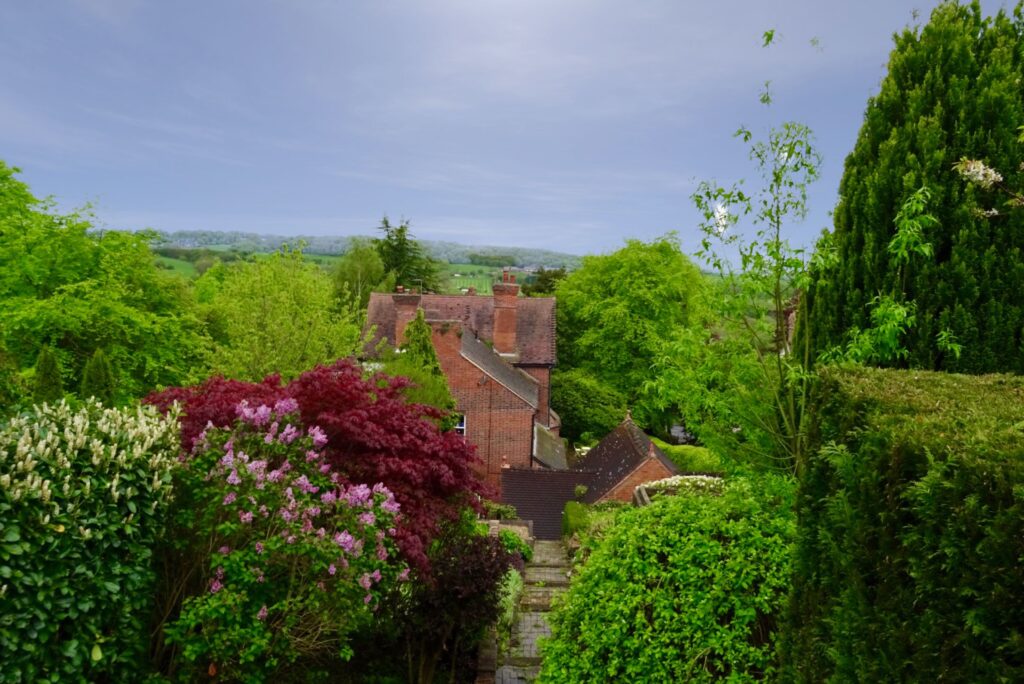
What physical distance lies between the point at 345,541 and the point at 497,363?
84.1ft

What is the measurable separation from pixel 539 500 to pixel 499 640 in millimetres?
13062

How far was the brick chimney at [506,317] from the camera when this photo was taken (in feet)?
119

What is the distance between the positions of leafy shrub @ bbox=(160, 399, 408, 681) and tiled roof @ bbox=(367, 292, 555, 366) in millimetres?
29772

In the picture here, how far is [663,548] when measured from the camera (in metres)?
6.40

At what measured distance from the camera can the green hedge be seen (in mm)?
3100

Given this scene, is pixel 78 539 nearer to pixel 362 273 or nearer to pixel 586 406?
pixel 586 406

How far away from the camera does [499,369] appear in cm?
3247

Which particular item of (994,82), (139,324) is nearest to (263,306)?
(139,324)

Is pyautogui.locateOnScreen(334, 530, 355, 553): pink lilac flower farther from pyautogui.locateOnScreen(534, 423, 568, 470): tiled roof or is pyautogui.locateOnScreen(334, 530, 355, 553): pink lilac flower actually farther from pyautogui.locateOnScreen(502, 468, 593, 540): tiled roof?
pyautogui.locateOnScreen(534, 423, 568, 470): tiled roof

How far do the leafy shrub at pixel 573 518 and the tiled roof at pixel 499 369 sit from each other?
7.63m

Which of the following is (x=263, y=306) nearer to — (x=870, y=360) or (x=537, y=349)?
(x=537, y=349)

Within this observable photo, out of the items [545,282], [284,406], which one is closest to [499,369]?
[284,406]

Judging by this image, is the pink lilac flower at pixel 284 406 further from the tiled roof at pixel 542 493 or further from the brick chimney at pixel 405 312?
the brick chimney at pixel 405 312

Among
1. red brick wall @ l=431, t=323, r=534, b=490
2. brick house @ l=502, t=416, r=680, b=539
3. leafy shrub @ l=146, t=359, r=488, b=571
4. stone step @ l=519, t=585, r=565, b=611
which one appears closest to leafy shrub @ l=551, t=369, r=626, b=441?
red brick wall @ l=431, t=323, r=534, b=490
